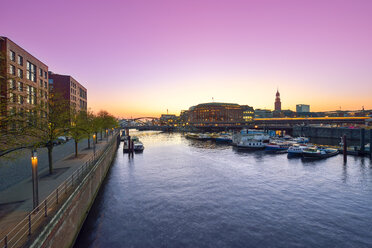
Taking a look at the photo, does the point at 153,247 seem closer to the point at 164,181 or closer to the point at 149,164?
the point at 164,181

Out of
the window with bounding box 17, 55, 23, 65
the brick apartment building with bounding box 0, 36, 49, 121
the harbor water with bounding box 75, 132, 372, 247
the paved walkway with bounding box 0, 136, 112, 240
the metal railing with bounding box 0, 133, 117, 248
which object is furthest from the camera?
the window with bounding box 17, 55, 23, 65

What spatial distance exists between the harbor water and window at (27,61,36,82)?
1609 inches

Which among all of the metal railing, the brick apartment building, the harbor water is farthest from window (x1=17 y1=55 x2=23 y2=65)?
the metal railing

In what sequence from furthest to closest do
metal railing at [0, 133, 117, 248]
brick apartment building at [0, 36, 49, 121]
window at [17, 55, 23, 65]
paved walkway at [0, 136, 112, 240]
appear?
window at [17, 55, 23, 65] < brick apartment building at [0, 36, 49, 121] < paved walkway at [0, 136, 112, 240] < metal railing at [0, 133, 117, 248]

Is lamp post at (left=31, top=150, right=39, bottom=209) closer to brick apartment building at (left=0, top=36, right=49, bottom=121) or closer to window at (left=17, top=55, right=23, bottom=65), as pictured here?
brick apartment building at (left=0, top=36, right=49, bottom=121)

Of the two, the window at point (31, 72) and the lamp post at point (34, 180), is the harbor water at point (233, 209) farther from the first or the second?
the window at point (31, 72)

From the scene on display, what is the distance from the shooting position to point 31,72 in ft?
188

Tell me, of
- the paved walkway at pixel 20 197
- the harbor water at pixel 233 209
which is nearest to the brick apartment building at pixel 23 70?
the paved walkway at pixel 20 197

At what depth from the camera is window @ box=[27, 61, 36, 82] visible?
55.9 meters

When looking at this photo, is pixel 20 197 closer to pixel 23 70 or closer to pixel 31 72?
pixel 23 70

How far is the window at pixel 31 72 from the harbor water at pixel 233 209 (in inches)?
1609

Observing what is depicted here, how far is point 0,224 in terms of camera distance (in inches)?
496

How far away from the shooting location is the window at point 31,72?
55.9 meters

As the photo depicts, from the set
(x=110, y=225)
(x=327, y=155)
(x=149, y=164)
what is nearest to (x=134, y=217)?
(x=110, y=225)
